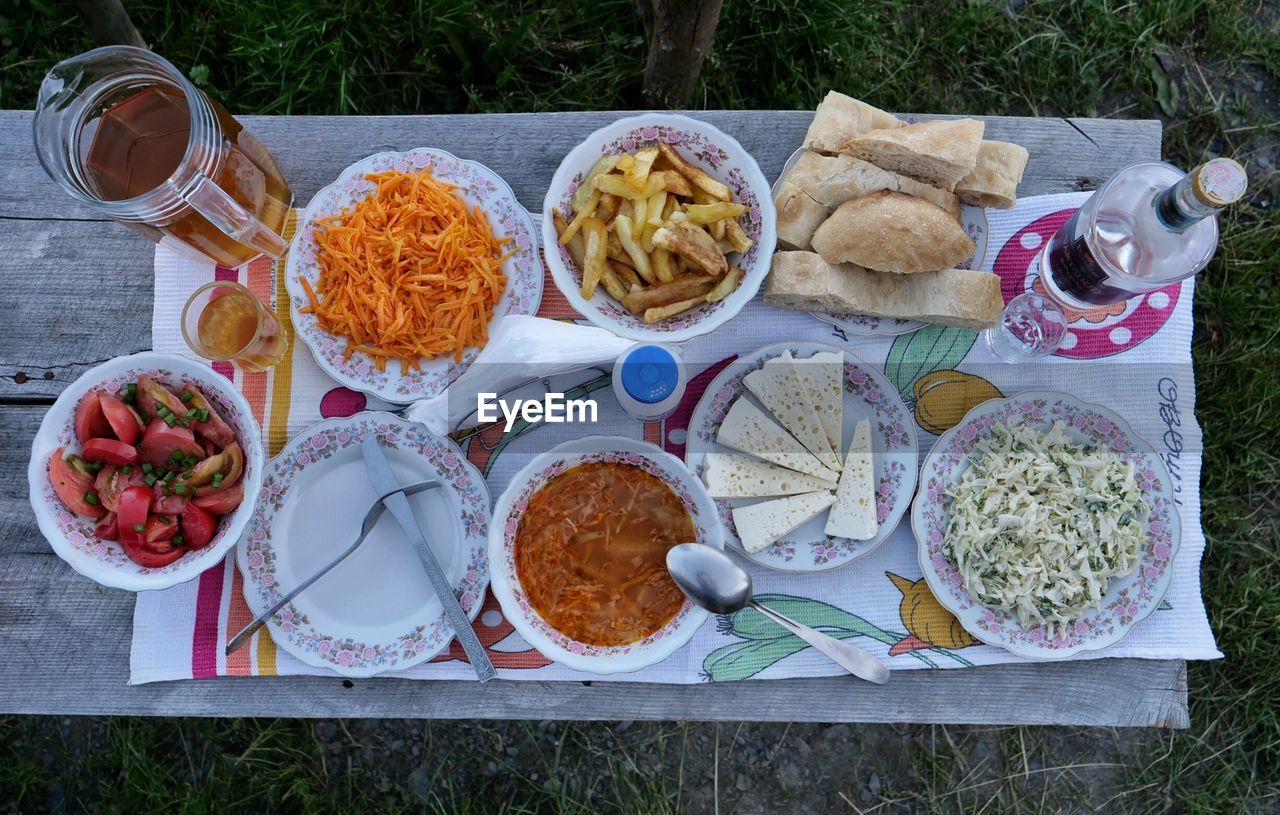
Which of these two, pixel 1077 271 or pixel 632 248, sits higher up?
pixel 1077 271

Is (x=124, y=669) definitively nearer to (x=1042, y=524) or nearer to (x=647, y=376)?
(x=647, y=376)

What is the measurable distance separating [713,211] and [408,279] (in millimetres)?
725

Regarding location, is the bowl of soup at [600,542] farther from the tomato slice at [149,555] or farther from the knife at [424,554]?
the tomato slice at [149,555]

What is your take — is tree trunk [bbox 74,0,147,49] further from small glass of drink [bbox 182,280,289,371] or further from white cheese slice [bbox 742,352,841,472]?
white cheese slice [bbox 742,352,841,472]

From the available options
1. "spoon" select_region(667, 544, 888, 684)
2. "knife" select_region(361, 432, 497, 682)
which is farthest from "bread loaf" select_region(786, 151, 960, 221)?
"knife" select_region(361, 432, 497, 682)

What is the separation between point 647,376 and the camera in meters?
1.89

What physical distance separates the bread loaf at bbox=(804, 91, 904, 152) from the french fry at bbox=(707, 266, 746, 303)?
40 centimetres

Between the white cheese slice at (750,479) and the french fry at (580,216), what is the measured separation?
2.01 feet

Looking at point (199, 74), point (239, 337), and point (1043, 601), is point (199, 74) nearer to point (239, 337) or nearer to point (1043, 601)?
point (239, 337)

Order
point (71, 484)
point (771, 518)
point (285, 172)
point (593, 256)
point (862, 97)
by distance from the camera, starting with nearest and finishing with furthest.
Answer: point (71, 484), point (593, 256), point (771, 518), point (285, 172), point (862, 97)

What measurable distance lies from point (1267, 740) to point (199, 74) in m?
4.31

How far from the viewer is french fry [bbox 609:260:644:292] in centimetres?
194

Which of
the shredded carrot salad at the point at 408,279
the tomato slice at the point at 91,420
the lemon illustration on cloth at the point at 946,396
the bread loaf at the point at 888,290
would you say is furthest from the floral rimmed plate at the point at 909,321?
the tomato slice at the point at 91,420

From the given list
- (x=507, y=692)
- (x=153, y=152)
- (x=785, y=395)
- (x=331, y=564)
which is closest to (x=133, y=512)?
(x=331, y=564)
